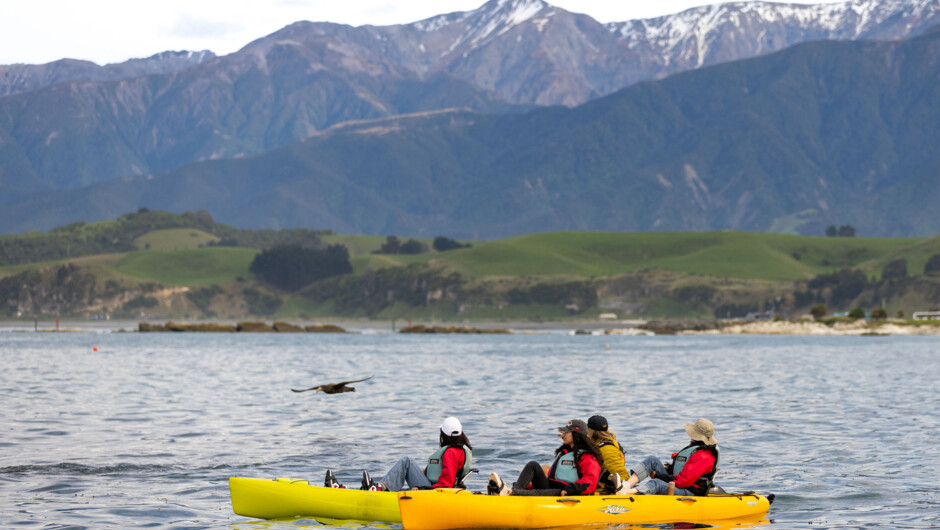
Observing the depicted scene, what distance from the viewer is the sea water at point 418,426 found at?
32.1 metres

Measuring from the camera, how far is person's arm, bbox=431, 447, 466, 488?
1116 inches

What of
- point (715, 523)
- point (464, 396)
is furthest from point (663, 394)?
point (715, 523)

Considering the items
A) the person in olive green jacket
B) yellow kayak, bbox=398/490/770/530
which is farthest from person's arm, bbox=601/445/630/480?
yellow kayak, bbox=398/490/770/530

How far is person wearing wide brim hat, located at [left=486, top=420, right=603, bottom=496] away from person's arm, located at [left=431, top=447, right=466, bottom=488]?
3.28 feet

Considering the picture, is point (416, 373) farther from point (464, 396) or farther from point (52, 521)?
point (52, 521)

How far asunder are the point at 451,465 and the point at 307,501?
3793 millimetres

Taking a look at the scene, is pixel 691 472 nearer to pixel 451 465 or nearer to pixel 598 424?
pixel 598 424

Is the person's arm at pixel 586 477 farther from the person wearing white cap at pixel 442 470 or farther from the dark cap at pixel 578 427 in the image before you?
the person wearing white cap at pixel 442 470

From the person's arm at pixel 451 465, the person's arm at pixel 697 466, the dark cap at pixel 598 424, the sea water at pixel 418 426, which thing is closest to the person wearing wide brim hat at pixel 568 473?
the dark cap at pixel 598 424

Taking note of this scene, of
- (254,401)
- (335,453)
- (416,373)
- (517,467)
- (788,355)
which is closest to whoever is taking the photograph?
(517,467)

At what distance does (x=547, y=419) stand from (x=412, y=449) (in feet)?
40.3

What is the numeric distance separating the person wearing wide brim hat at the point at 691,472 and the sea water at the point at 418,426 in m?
2.54

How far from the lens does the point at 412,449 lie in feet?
138

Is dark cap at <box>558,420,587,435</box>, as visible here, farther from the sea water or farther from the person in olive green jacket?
the sea water
